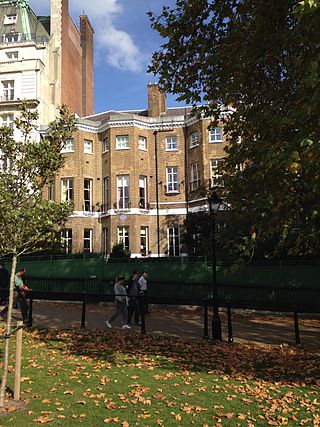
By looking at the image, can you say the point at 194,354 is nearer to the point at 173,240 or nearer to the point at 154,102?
the point at 173,240

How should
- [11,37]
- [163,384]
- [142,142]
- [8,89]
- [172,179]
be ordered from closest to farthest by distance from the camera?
[163,384] → [172,179] → [142,142] → [8,89] → [11,37]

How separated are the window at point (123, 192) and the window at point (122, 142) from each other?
244 centimetres

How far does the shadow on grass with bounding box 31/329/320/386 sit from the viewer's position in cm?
820

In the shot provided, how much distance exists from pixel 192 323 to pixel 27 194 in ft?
30.6

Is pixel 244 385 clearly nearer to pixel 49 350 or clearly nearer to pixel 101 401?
pixel 101 401

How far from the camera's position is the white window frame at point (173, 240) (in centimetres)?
3319

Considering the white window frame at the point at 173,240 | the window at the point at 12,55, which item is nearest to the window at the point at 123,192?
the white window frame at the point at 173,240

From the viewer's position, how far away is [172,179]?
34562mm

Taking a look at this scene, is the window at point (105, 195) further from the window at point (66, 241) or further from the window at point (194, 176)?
the window at point (194, 176)

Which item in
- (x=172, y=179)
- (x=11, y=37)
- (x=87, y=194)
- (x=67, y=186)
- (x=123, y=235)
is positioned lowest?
(x=123, y=235)

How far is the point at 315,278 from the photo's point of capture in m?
17.5

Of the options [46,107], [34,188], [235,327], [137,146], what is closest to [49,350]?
[34,188]

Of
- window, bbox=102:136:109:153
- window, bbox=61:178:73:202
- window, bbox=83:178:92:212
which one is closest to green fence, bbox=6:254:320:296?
window, bbox=61:178:73:202

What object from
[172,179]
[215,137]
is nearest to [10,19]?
[172,179]
